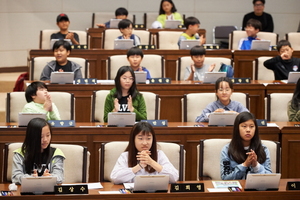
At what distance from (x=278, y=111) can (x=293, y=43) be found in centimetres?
350

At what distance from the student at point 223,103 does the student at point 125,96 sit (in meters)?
0.52

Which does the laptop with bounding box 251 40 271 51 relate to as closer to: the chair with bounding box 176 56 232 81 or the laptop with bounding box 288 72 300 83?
the chair with bounding box 176 56 232 81

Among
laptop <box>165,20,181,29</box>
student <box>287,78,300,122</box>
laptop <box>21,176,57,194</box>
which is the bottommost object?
laptop <box>21,176,57,194</box>

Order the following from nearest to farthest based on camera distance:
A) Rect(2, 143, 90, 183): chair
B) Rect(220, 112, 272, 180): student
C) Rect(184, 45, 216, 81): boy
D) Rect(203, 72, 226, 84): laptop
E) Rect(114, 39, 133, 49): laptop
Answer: Rect(220, 112, 272, 180): student, Rect(2, 143, 90, 183): chair, Rect(203, 72, 226, 84): laptop, Rect(184, 45, 216, 81): boy, Rect(114, 39, 133, 49): laptop

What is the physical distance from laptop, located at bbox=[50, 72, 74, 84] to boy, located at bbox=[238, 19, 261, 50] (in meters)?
3.08

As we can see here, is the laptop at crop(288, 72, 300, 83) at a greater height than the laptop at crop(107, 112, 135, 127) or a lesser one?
greater

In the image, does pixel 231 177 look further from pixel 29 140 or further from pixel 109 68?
pixel 109 68

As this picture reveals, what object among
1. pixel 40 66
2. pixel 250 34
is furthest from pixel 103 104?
pixel 250 34

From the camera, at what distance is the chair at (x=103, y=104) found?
18.0 ft

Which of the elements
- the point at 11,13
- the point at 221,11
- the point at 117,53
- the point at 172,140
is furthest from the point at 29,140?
the point at 221,11

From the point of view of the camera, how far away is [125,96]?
17.5ft

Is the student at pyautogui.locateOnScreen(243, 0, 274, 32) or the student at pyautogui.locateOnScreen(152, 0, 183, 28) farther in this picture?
the student at pyautogui.locateOnScreen(243, 0, 274, 32)

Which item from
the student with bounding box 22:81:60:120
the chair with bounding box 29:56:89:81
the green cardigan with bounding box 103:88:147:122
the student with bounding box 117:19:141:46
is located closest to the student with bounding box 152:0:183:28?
the student with bounding box 117:19:141:46

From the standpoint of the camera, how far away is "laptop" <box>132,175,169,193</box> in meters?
3.41
